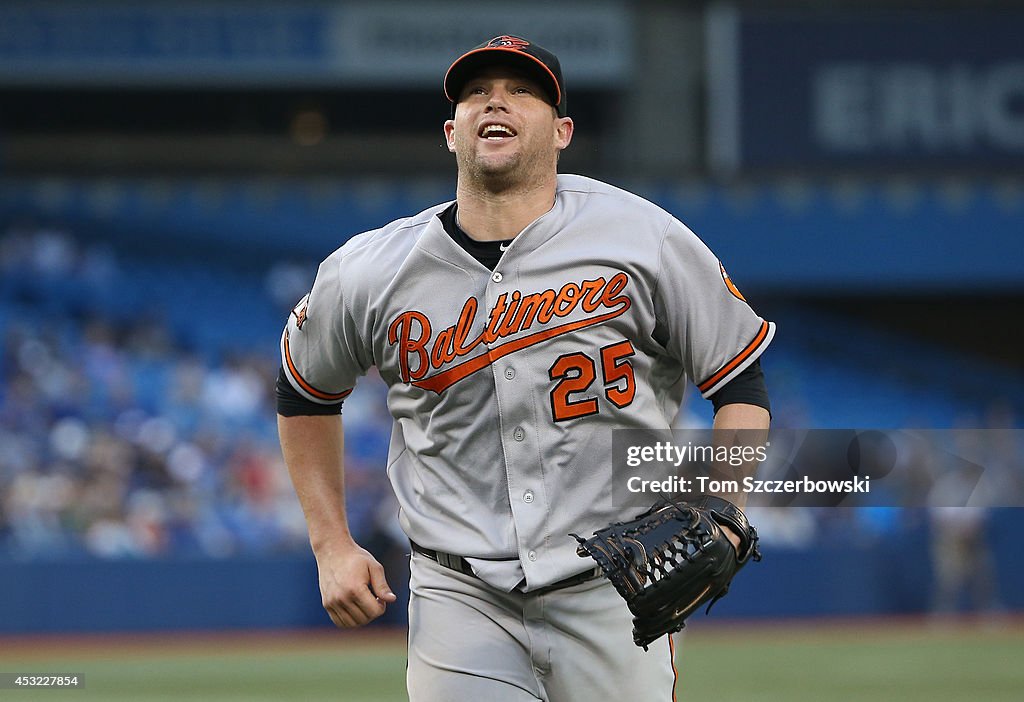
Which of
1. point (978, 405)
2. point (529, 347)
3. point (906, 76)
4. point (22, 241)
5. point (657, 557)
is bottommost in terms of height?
point (657, 557)

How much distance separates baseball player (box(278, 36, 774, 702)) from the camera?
11.0 ft

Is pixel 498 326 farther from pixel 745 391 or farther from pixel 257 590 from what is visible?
pixel 257 590

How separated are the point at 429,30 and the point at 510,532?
16.7 metres

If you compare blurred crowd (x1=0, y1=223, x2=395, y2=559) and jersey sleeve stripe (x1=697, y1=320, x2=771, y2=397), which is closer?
jersey sleeve stripe (x1=697, y1=320, x2=771, y2=397)

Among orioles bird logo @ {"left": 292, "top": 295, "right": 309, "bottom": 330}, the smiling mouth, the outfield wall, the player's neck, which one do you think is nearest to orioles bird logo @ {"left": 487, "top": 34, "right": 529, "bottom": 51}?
the smiling mouth

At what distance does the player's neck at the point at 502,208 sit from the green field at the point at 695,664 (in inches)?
236

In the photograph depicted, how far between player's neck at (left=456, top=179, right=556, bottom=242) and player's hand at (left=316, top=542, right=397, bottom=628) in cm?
75

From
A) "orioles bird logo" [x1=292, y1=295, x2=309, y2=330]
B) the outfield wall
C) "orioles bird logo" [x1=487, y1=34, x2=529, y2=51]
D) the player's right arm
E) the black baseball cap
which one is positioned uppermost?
the outfield wall

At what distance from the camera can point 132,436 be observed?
15016 millimetres

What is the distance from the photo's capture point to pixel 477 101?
3463mm

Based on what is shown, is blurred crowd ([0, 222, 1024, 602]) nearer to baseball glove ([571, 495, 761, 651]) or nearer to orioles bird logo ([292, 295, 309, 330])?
orioles bird logo ([292, 295, 309, 330])

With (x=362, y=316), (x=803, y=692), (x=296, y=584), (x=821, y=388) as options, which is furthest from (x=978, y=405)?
(x=362, y=316)

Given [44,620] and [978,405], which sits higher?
[978,405]

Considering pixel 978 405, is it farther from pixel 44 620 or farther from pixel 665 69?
pixel 44 620
